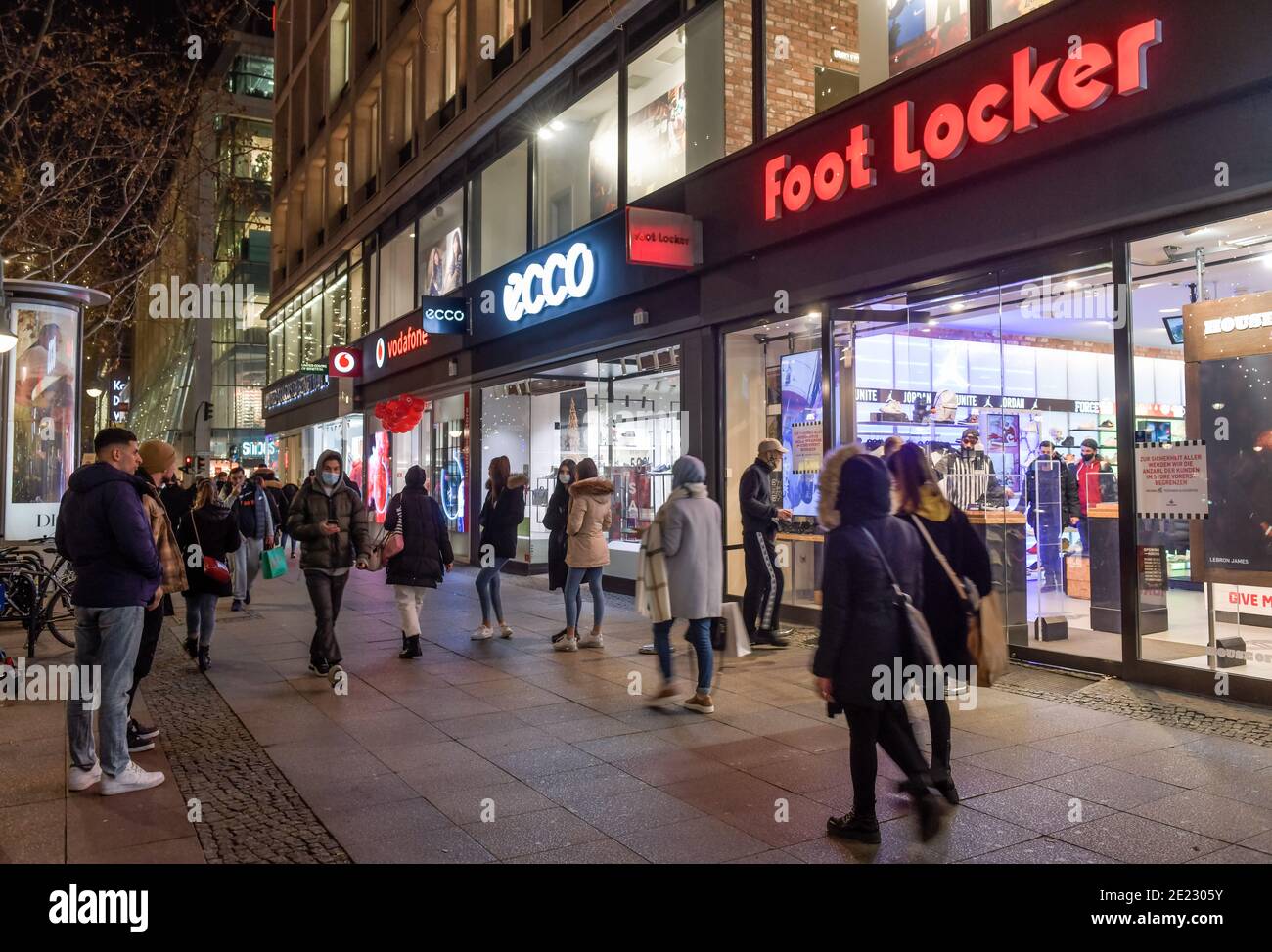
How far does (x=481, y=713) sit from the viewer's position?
7.05 meters

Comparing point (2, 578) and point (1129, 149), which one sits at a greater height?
point (1129, 149)

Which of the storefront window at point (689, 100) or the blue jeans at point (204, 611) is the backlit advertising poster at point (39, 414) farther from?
the storefront window at point (689, 100)

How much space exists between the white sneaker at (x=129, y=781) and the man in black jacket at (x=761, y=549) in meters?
5.58

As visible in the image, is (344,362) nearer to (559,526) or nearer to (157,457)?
(559,526)

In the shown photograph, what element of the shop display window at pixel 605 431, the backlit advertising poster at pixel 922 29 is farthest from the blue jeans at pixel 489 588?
the backlit advertising poster at pixel 922 29

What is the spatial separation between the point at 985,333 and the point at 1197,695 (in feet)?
16.8

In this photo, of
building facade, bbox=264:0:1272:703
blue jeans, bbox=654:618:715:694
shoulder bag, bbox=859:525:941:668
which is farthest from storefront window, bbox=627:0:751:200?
shoulder bag, bbox=859:525:941:668

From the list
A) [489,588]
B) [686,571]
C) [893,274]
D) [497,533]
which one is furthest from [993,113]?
[489,588]

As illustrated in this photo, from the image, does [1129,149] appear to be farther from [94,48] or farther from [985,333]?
[94,48]

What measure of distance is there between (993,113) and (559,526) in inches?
218

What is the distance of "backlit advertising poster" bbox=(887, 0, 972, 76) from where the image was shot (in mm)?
8766

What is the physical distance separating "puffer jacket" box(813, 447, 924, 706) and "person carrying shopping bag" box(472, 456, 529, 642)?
19.9 ft

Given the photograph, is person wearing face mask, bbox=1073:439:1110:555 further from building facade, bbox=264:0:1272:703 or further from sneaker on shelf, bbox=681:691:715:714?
Answer: sneaker on shelf, bbox=681:691:715:714
